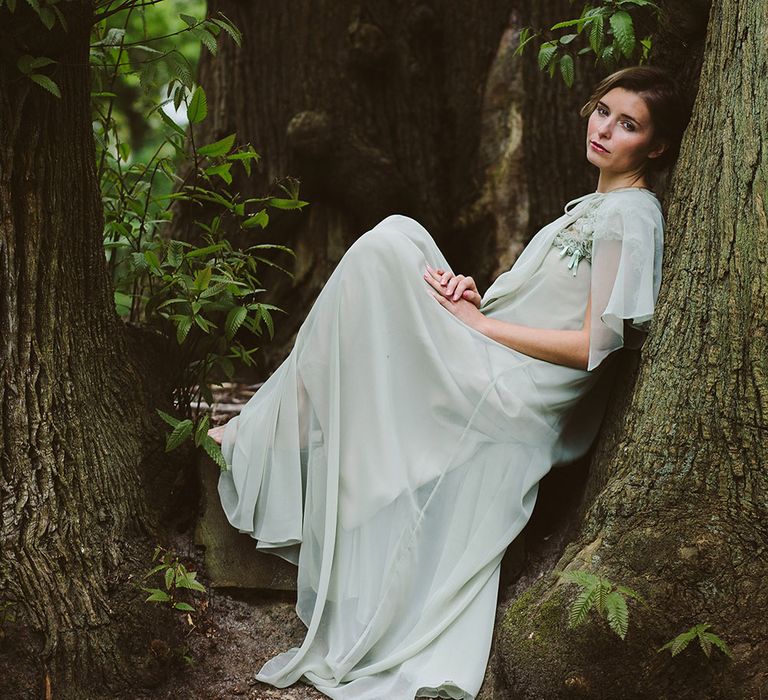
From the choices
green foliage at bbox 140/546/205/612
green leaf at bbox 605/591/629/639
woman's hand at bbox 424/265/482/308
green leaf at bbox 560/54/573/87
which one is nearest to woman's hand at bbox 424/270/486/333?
woman's hand at bbox 424/265/482/308

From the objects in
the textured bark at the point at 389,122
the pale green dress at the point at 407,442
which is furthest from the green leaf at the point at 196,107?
the textured bark at the point at 389,122

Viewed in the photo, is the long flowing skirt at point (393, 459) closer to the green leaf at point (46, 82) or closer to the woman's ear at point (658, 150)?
the woman's ear at point (658, 150)

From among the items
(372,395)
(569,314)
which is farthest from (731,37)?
(372,395)

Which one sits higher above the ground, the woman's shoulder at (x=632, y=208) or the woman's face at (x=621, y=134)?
the woman's face at (x=621, y=134)

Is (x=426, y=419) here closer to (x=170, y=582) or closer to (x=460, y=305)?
(x=460, y=305)

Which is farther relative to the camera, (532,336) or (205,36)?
(532,336)

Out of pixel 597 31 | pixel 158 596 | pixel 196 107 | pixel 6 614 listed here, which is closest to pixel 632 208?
pixel 597 31

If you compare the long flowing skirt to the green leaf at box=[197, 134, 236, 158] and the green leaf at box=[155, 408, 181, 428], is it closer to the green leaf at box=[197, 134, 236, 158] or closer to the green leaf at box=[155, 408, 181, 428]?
the green leaf at box=[155, 408, 181, 428]

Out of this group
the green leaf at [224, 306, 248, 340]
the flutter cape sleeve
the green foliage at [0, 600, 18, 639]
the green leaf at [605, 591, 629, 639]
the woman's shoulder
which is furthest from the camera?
the green leaf at [224, 306, 248, 340]

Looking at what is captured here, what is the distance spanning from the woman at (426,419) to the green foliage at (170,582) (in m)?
0.33

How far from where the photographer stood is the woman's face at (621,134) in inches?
125

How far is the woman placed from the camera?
294 centimetres

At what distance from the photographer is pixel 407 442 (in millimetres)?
3104

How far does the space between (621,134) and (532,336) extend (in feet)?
2.59
